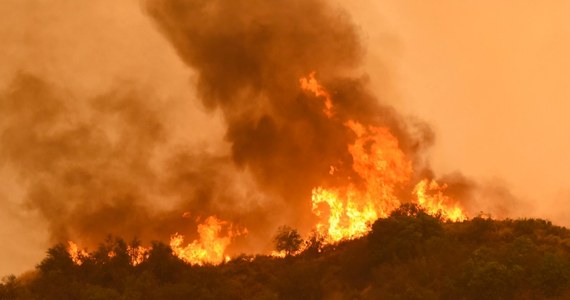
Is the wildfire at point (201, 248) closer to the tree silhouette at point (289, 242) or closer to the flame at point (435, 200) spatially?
the tree silhouette at point (289, 242)

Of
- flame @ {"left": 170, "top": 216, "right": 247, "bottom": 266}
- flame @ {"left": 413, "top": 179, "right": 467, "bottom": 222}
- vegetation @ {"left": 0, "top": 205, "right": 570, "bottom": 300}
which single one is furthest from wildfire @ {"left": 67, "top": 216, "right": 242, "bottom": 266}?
flame @ {"left": 413, "top": 179, "right": 467, "bottom": 222}

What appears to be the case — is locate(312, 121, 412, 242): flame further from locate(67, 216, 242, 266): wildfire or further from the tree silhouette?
locate(67, 216, 242, 266): wildfire

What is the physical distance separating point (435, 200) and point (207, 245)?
19.4 m

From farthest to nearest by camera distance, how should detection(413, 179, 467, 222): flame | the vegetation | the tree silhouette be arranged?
detection(413, 179, 467, 222): flame
the tree silhouette
the vegetation

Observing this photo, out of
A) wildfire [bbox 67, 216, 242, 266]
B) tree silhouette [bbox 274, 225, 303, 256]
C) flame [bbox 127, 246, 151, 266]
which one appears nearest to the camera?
flame [bbox 127, 246, 151, 266]

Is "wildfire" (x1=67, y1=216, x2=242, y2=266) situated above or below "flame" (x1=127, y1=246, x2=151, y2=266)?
above

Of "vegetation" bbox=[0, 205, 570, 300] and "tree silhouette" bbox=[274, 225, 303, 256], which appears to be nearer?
"vegetation" bbox=[0, 205, 570, 300]

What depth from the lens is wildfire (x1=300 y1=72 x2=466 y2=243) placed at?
5528 centimetres

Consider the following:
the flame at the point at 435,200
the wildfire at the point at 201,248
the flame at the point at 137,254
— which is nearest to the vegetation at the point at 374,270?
the flame at the point at 137,254

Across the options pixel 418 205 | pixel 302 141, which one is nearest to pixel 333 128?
pixel 302 141

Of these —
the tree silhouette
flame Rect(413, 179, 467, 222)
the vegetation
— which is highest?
flame Rect(413, 179, 467, 222)

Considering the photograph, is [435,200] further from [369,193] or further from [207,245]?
[207,245]

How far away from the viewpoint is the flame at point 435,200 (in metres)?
54.7

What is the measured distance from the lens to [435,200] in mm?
56812
